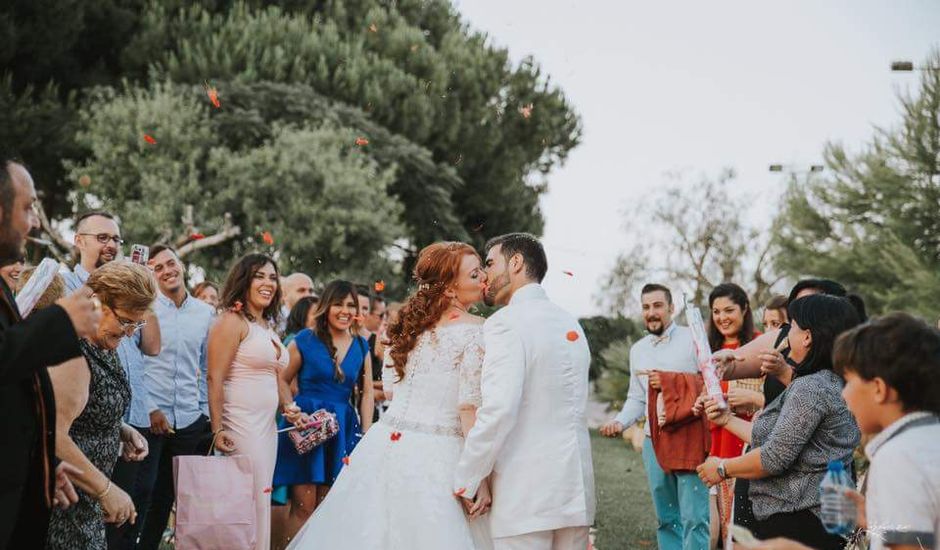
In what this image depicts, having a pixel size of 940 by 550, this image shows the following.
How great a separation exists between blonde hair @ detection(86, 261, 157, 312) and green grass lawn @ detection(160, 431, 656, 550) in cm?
404

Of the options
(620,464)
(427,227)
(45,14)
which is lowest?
(620,464)

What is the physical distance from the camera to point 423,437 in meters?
4.74

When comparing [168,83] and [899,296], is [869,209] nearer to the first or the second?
[899,296]

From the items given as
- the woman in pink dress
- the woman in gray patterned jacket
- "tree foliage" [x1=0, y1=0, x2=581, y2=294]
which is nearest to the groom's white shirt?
the woman in gray patterned jacket

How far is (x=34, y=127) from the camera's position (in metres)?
26.4

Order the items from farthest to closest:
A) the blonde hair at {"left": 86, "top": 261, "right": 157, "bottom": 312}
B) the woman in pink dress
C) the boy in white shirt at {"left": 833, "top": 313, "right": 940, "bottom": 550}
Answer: the woman in pink dress, the blonde hair at {"left": 86, "top": 261, "right": 157, "bottom": 312}, the boy in white shirt at {"left": 833, "top": 313, "right": 940, "bottom": 550}

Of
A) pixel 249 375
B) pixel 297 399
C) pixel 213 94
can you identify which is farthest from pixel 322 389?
pixel 213 94

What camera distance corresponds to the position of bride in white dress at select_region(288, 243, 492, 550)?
4.58 meters

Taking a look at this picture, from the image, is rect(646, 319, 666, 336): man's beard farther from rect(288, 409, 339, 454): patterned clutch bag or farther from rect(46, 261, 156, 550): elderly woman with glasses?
rect(46, 261, 156, 550): elderly woman with glasses

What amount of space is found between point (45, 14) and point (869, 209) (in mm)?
24471

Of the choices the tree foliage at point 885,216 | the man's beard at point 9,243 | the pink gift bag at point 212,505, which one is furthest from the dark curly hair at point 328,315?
the tree foliage at point 885,216

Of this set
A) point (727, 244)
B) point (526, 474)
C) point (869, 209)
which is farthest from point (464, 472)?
point (727, 244)

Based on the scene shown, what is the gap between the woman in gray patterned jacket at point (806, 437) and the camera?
3.96 metres

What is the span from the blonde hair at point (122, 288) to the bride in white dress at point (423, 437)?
131 cm
